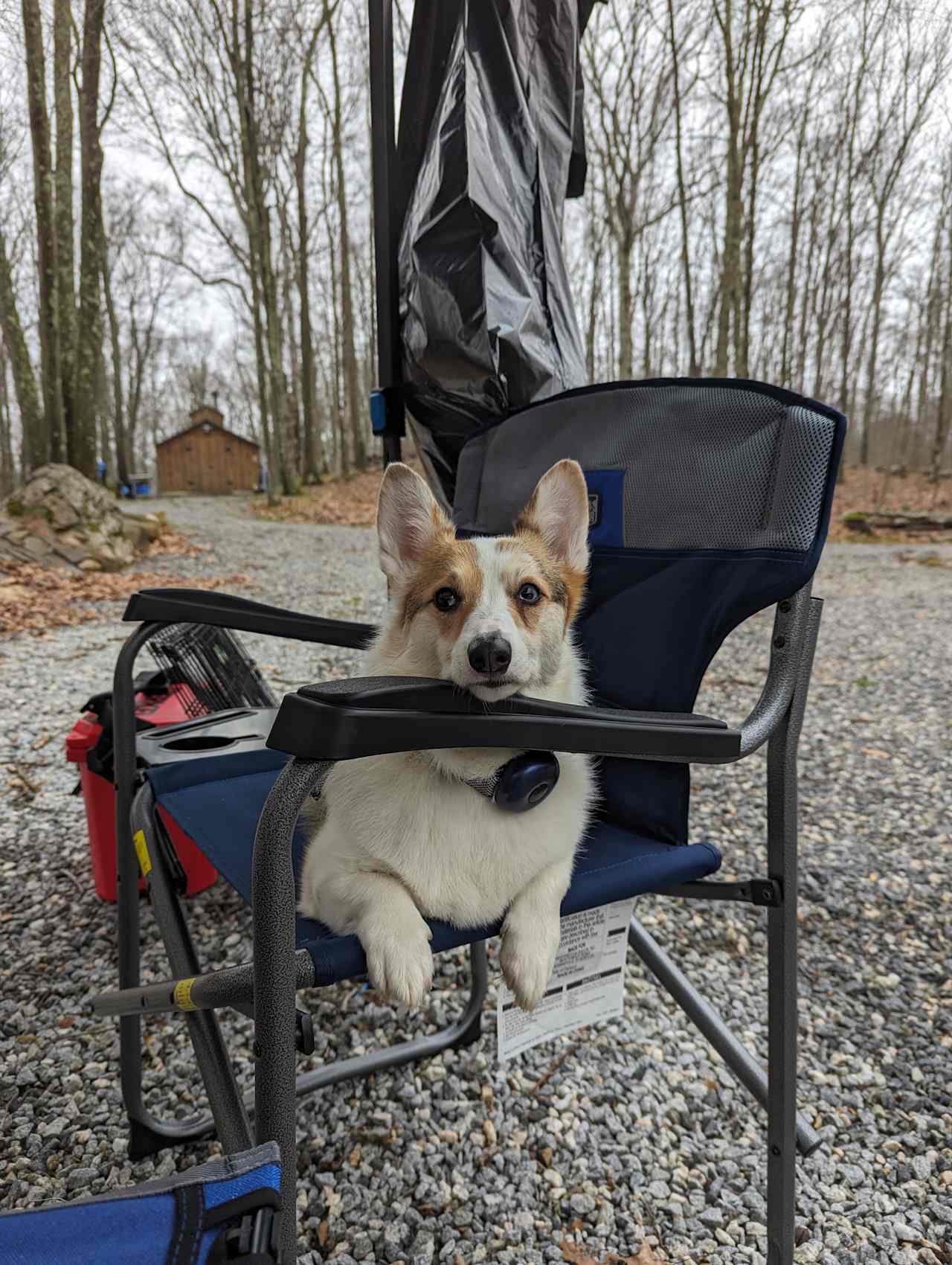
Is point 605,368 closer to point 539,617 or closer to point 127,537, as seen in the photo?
point 127,537

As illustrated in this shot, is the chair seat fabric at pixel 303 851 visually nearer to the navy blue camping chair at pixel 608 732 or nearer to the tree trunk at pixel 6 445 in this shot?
the navy blue camping chair at pixel 608 732

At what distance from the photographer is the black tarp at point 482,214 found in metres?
1.89

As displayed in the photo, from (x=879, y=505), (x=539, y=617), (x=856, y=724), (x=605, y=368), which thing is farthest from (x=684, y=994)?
(x=605, y=368)

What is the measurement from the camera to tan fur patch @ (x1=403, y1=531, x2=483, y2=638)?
138 cm

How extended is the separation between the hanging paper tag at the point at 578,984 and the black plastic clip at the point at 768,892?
0.74 feet

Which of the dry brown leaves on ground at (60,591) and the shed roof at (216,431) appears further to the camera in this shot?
the shed roof at (216,431)

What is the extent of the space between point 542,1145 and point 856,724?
11.7 feet

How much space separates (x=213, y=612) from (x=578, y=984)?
1.03m

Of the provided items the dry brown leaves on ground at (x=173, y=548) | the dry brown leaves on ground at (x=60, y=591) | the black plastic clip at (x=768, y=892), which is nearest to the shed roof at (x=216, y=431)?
the dry brown leaves on ground at (x=173, y=548)

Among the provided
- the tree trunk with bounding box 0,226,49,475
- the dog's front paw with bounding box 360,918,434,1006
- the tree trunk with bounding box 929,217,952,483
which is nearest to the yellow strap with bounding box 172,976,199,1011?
the dog's front paw with bounding box 360,918,434,1006

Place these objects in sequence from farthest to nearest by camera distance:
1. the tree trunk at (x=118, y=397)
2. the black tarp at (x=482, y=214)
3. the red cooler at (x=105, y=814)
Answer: the tree trunk at (x=118, y=397)
the red cooler at (x=105, y=814)
the black tarp at (x=482, y=214)

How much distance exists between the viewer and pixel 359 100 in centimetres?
1570

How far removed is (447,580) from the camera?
55.6 inches

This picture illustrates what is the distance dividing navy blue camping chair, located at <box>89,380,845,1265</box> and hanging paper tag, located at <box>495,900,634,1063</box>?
0.11m
